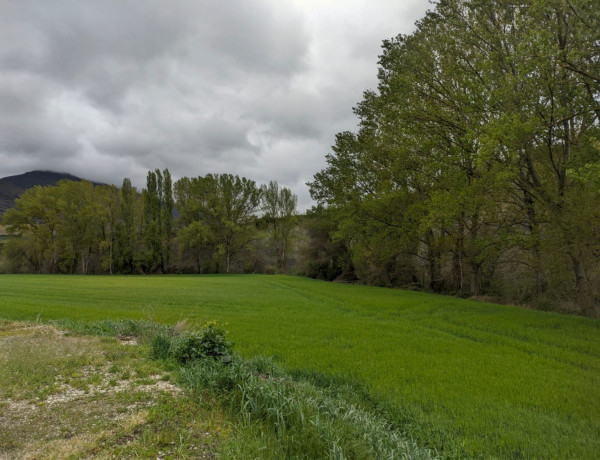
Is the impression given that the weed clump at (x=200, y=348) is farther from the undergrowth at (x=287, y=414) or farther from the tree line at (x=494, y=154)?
the tree line at (x=494, y=154)

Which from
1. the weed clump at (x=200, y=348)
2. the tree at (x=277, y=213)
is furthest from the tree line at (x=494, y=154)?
the tree at (x=277, y=213)

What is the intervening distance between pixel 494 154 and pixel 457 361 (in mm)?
12175

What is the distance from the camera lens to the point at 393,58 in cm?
2136

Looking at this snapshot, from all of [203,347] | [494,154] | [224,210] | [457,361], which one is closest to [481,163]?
[494,154]

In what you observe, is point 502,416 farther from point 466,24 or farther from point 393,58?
point 393,58

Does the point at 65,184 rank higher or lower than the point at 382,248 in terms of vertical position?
higher

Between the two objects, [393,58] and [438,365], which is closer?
[438,365]

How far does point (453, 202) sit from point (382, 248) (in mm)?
10649

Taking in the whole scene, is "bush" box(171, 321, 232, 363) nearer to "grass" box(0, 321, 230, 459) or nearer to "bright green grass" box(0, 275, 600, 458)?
"grass" box(0, 321, 230, 459)

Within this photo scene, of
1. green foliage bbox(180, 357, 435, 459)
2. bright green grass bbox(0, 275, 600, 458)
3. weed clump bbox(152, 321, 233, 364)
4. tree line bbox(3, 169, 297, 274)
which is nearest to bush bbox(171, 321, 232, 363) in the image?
weed clump bbox(152, 321, 233, 364)

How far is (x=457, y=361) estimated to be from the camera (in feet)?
24.1

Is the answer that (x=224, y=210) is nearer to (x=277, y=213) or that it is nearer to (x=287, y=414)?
(x=277, y=213)

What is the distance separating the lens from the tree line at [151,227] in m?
54.9

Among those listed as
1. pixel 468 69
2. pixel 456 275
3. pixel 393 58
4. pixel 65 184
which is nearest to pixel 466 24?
pixel 468 69
